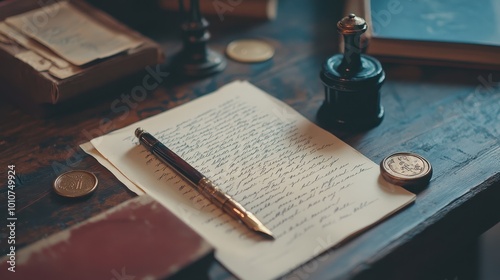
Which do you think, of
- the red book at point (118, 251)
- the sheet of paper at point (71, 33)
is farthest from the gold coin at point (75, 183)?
the sheet of paper at point (71, 33)

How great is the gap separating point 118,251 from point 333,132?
45cm

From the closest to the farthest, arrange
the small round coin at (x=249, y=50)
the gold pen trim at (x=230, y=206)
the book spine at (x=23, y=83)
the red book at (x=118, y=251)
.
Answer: the red book at (x=118, y=251)
the gold pen trim at (x=230, y=206)
the book spine at (x=23, y=83)
the small round coin at (x=249, y=50)

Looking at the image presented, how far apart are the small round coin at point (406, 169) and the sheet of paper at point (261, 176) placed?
0.02 meters

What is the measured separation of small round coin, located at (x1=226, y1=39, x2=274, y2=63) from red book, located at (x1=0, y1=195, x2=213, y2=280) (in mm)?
539

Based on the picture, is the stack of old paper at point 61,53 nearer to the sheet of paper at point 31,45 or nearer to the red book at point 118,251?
the sheet of paper at point 31,45

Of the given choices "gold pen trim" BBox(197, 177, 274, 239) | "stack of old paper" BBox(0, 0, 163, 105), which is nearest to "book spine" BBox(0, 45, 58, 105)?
"stack of old paper" BBox(0, 0, 163, 105)

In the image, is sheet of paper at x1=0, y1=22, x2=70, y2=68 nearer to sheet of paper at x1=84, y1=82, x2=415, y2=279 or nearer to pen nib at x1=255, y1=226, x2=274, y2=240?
sheet of paper at x1=84, y1=82, x2=415, y2=279

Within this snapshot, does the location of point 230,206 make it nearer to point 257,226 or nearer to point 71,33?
point 257,226

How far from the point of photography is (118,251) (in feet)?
2.61

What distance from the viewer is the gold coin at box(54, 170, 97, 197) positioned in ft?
3.13

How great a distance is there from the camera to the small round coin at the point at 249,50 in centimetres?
131

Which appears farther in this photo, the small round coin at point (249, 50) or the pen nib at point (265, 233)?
the small round coin at point (249, 50)

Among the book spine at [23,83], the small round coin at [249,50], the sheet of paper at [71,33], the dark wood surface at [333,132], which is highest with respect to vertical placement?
the sheet of paper at [71,33]

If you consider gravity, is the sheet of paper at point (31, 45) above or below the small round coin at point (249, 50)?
above
